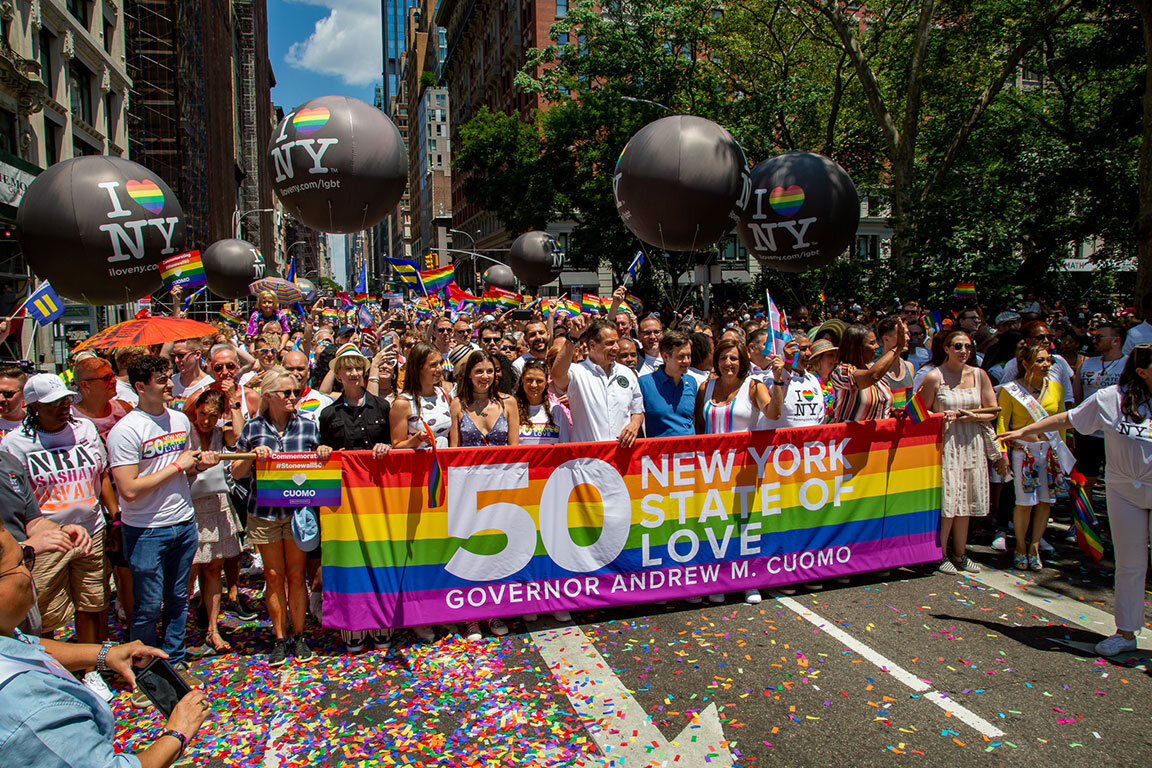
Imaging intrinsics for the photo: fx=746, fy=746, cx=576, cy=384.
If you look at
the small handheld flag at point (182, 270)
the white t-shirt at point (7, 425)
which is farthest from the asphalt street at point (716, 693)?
the small handheld flag at point (182, 270)

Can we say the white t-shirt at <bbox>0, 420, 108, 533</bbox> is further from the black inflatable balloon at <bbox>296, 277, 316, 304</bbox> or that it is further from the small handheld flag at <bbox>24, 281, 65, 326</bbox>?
the black inflatable balloon at <bbox>296, 277, 316, 304</bbox>

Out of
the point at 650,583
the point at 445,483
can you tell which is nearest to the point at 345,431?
the point at 445,483

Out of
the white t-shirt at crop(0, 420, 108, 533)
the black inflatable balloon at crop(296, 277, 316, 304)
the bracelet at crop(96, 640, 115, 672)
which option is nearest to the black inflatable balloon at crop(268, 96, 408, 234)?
the white t-shirt at crop(0, 420, 108, 533)

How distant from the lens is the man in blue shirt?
A: 5.97 metres

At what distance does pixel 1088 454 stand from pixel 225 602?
798cm

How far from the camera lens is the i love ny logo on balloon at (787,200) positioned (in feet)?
31.1

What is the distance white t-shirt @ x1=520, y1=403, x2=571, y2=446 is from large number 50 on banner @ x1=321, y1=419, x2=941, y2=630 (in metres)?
0.56

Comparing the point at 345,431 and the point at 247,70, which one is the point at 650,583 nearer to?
the point at 345,431

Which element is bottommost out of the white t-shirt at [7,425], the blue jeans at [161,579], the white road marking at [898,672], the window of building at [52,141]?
the white road marking at [898,672]

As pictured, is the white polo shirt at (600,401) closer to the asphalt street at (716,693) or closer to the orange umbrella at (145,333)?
the asphalt street at (716,693)

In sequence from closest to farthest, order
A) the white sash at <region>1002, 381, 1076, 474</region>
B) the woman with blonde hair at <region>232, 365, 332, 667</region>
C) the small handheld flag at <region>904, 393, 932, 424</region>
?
the woman with blonde hair at <region>232, 365, 332, 667</region>, the small handheld flag at <region>904, 393, 932, 424</region>, the white sash at <region>1002, 381, 1076, 474</region>

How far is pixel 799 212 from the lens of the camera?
951 cm

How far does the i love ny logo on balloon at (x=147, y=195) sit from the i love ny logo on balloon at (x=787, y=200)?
7.21 meters

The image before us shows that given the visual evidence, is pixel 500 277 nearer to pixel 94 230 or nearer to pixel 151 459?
pixel 94 230
